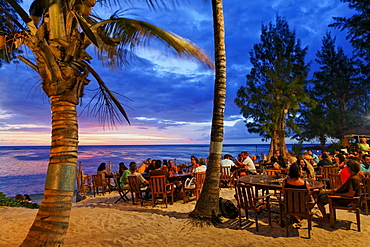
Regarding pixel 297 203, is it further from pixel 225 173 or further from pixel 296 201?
pixel 225 173

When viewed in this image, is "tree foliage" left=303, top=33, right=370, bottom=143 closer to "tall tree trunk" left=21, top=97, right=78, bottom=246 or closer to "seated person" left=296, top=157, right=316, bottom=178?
"seated person" left=296, top=157, right=316, bottom=178

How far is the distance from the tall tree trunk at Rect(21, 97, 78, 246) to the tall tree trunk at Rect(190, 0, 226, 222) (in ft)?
9.83

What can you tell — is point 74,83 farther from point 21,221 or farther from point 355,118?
point 355,118

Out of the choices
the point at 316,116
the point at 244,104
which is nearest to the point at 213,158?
the point at 244,104

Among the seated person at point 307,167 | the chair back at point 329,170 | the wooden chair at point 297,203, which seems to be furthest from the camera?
the chair back at point 329,170

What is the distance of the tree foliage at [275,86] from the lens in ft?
68.4

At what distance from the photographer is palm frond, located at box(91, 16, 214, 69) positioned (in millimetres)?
4273

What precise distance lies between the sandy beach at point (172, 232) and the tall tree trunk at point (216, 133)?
0.39 m

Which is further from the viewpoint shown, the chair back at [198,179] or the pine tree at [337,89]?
the pine tree at [337,89]

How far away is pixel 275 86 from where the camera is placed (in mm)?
21141

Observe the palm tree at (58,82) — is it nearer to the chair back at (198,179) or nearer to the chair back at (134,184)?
the chair back at (134,184)

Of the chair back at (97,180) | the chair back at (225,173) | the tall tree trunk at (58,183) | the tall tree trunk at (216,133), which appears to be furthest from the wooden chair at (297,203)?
the chair back at (97,180)

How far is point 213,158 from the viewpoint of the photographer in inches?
216

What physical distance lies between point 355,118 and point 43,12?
33426 millimetres
